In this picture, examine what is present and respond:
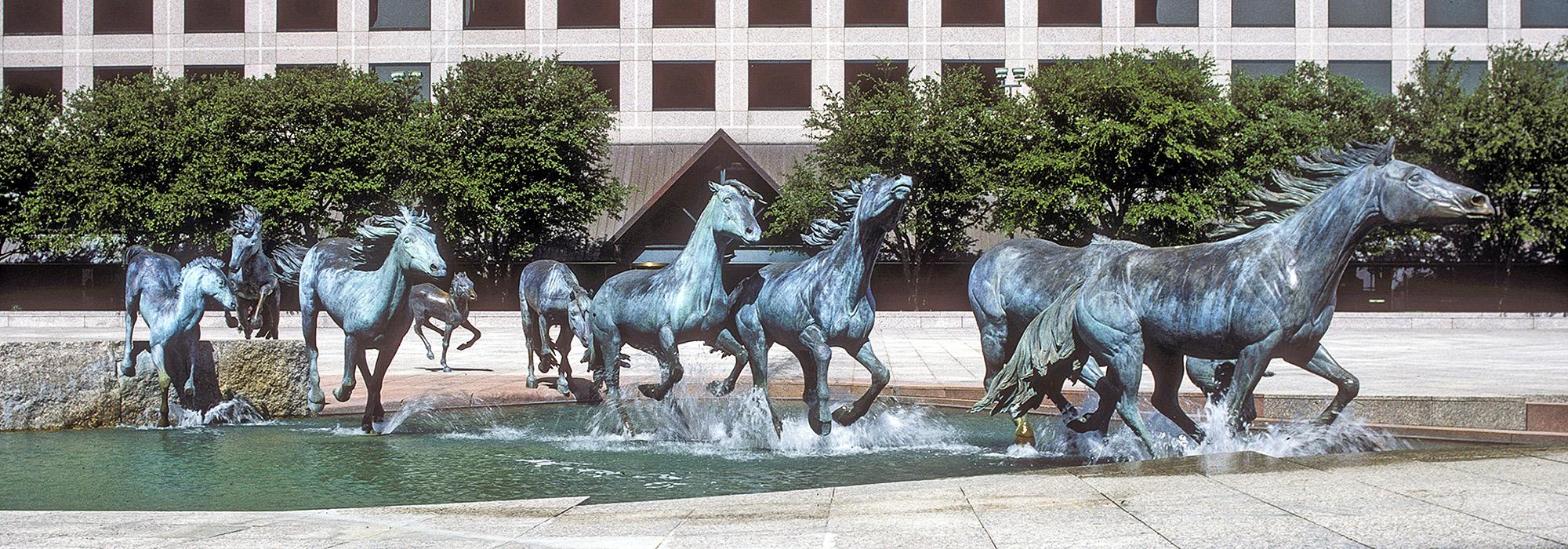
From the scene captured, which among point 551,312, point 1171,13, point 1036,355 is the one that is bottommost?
point 1036,355

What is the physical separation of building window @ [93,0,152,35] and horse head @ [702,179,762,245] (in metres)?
43.0

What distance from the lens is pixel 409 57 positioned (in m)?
46.8

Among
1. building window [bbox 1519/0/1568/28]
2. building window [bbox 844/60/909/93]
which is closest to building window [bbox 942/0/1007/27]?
building window [bbox 844/60/909/93]

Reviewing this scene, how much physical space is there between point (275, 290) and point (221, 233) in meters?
24.5

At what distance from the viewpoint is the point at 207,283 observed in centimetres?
1193

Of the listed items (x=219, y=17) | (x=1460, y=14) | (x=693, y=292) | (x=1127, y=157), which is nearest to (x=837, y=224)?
(x=693, y=292)

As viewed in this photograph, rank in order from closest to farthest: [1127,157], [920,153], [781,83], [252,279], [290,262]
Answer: [290,262], [252,279], [1127,157], [920,153], [781,83]

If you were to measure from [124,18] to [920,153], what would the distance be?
1138 inches

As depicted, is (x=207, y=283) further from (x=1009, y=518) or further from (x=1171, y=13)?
(x=1171, y=13)

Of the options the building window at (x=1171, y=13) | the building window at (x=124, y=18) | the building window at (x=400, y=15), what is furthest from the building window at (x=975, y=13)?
the building window at (x=124, y=18)

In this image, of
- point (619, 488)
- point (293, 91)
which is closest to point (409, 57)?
point (293, 91)

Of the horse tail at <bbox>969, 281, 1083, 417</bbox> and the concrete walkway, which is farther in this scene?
the horse tail at <bbox>969, 281, 1083, 417</bbox>

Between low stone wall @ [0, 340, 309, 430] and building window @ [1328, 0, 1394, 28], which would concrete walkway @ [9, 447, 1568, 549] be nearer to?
low stone wall @ [0, 340, 309, 430]

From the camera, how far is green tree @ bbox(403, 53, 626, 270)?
38.8m
